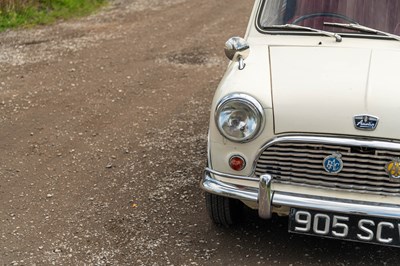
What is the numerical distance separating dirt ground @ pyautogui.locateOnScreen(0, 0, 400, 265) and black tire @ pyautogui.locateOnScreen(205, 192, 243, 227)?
97 mm

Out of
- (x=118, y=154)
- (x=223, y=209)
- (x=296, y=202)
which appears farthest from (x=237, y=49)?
(x=118, y=154)

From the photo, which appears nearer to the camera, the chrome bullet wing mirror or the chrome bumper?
the chrome bumper

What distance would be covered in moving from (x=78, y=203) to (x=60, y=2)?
6095 millimetres

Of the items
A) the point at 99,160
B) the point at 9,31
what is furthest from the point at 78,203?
the point at 9,31

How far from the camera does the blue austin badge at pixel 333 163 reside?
350 cm

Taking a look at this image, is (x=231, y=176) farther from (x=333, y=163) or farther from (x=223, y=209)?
(x=333, y=163)

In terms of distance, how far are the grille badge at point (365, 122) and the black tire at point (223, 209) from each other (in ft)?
3.09

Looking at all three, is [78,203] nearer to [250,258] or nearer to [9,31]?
[250,258]

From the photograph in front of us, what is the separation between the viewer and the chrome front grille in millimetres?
3451

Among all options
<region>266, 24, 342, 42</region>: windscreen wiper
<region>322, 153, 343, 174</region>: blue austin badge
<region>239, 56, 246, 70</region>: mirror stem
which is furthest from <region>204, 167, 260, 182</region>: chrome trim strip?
<region>266, 24, 342, 42</region>: windscreen wiper

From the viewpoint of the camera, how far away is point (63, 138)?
225 inches

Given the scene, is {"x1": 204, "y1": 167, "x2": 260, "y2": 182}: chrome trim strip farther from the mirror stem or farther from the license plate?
the mirror stem

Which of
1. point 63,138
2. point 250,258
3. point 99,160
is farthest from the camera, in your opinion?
point 63,138

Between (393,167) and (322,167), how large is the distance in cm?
35
